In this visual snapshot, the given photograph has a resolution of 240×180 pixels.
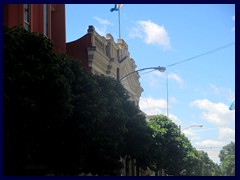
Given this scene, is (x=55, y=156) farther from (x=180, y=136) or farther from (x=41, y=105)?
(x=180, y=136)

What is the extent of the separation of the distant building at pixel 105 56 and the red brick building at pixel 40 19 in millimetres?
1679

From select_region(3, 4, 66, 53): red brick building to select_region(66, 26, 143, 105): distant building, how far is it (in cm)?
168

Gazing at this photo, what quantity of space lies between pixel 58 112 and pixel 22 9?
19.7 feet

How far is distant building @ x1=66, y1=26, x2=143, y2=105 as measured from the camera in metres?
24.7

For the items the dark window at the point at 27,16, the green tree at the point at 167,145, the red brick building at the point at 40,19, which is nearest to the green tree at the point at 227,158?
the green tree at the point at 167,145

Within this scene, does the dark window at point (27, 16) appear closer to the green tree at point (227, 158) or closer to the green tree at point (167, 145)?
the green tree at point (167, 145)

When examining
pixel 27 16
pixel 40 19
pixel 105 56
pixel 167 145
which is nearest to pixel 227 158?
pixel 167 145

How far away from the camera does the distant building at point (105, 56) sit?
81.0 feet

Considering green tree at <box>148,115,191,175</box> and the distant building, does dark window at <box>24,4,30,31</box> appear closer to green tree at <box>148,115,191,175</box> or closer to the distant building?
the distant building

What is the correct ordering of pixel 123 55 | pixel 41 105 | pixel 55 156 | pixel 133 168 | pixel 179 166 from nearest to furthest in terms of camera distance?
pixel 41 105
pixel 55 156
pixel 133 168
pixel 123 55
pixel 179 166

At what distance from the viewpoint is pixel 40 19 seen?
20.6 meters

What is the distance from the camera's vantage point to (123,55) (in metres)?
26.8
